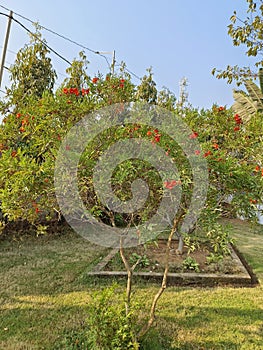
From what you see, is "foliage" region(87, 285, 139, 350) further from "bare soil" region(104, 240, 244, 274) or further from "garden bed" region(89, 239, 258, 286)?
"bare soil" region(104, 240, 244, 274)

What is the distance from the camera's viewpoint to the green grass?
2938 millimetres

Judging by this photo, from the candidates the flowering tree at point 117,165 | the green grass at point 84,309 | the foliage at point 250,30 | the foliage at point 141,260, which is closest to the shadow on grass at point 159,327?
the green grass at point 84,309

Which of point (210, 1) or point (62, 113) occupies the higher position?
point (210, 1)

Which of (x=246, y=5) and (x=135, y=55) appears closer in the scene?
(x=246, y=5)

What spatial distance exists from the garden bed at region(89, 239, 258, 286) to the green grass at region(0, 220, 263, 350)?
8.9 inches

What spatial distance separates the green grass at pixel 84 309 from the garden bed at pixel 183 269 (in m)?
0.23

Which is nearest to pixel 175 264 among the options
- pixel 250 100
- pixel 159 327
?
pixel 159 327

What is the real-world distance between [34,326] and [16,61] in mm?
6035

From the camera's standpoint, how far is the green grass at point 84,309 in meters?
2.94

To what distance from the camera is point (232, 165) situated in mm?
2426

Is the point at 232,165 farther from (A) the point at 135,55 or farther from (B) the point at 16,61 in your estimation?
(A) the point at 135,55

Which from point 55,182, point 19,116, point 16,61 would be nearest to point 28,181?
point 55,182

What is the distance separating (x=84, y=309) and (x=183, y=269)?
77.9 inches

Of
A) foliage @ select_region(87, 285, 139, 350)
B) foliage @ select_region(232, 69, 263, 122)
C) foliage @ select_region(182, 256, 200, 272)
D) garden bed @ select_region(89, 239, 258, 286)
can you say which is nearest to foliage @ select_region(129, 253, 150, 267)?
garden bed @ select_region(89, 239, 258, 286)
